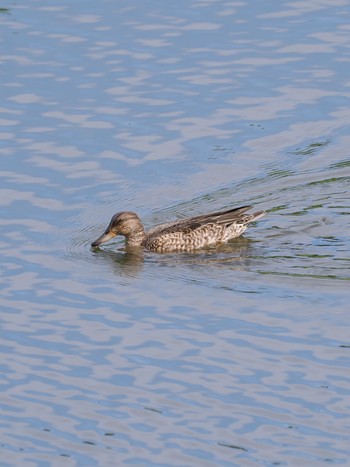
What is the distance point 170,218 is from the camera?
1872 cm

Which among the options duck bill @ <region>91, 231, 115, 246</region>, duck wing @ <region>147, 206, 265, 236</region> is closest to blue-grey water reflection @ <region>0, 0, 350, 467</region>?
duck bill @ <region>91, 231, 115, 246</region>

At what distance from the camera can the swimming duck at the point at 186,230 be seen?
58.0 feet

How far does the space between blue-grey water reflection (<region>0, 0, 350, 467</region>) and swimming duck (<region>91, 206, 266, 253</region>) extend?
0.65ft

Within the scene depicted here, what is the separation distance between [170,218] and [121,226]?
1.12m

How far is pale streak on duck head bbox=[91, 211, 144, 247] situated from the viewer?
1775 centimetres

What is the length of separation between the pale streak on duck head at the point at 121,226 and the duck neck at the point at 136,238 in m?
0.05

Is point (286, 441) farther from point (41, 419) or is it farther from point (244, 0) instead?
point (244, 0)

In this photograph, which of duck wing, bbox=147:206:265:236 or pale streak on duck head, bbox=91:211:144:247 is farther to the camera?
pale streak on duck head, bbox=91:211:144:247

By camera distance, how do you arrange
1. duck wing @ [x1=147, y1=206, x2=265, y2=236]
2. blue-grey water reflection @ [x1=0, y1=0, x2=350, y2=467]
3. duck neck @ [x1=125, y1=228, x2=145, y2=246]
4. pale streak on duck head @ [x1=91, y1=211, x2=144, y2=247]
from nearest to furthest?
blue-grey water reflection @ [x1=0, y1=0, x2=350, y2=467], duck wing @ [x1=147, y1=206, x2=265, y2=236], pale streak on duck head @ [x1=91, y1=211, x2=144, y2=247], duck neck @ [x1=125, y1=228, x2=145, y2=246]

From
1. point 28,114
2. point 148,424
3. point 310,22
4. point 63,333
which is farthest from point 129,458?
point 310,22

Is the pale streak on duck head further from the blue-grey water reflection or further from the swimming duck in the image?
the blue-grey water reflection

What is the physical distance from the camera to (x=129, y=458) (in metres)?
11.4

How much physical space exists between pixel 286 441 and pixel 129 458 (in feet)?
4.19

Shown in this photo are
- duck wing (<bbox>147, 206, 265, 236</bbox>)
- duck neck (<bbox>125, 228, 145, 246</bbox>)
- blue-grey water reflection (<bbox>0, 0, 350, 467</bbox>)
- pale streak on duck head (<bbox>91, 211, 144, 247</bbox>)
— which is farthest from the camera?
duck neck (<bbox>125, 228, 145, 246</bbox>)
